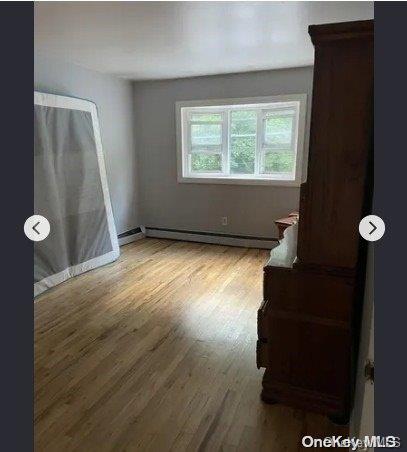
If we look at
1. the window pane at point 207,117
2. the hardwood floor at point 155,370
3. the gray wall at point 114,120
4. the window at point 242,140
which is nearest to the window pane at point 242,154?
the window at point 242,140

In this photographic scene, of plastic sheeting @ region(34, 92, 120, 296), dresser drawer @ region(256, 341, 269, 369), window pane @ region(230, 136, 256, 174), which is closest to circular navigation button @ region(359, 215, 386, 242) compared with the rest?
dresser drawer @ region(256, 341, 269, 369)

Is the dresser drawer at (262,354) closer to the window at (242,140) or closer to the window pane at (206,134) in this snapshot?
the window at (242,140)

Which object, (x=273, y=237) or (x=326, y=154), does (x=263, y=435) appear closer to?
(x=326, y=154)

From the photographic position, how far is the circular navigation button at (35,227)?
821mm

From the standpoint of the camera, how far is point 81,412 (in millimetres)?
1700

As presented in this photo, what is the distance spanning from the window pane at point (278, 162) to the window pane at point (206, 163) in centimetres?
67

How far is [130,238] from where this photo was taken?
498cm

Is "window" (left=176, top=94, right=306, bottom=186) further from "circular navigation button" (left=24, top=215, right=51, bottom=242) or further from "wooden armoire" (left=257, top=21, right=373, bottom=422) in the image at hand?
"circular navigation button" (left=24, top=215, right=51, bottom=242)

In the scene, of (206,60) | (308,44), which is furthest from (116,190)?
(308,44)

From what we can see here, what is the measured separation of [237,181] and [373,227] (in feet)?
12.7

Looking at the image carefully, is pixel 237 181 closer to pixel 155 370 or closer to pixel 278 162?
pixel 278 162

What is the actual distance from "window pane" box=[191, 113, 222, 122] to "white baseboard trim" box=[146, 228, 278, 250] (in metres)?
1.62

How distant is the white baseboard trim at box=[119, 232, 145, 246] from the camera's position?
4.83m

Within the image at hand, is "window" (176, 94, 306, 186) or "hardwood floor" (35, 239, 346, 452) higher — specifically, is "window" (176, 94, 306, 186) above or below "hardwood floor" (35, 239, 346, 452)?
above
